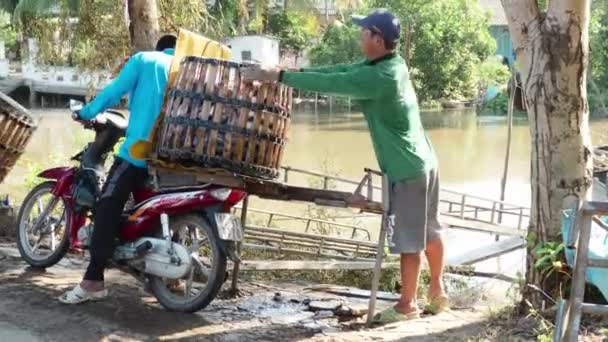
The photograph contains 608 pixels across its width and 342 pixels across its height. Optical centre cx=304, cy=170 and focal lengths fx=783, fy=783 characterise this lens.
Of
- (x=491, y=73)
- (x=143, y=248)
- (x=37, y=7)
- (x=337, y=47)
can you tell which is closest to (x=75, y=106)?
→ (x=143, y=248)

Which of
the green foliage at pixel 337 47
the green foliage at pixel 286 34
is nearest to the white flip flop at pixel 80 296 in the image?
the green foliage at pixel 337 47

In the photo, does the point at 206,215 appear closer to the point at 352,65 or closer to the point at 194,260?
the point at 194,260

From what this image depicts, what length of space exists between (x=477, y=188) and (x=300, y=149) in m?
8.27

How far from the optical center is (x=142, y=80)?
15.2 ft

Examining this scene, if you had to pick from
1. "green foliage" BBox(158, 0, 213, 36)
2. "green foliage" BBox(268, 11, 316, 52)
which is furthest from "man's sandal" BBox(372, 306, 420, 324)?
"green foliage" BBox(268, 11, 316, 52)

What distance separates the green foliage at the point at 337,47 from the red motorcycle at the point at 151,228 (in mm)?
33928

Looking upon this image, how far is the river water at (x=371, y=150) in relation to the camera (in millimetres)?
16562

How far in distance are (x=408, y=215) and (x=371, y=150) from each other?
24798 mm

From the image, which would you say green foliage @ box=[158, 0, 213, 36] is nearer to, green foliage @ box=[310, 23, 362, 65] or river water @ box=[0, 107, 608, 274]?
river water @ box=[0, 107, 608, 274]

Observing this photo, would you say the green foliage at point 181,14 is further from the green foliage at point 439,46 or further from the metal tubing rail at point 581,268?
the green foliage at point 439,46

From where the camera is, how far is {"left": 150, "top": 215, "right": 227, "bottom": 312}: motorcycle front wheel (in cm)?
451

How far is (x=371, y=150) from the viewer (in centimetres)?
2912

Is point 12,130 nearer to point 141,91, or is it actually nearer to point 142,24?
point 142,24

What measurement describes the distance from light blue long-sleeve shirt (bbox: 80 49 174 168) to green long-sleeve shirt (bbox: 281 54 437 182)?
821 millimetres
